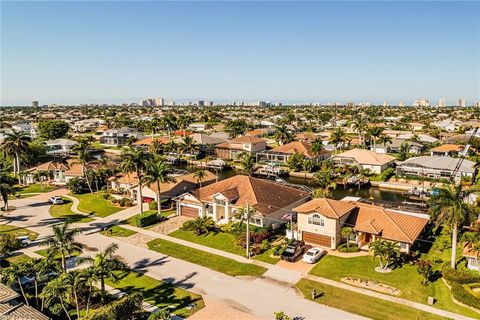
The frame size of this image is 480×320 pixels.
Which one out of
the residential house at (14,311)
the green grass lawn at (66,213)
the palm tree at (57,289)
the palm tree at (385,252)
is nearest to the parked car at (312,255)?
the palm tree at (385,252)

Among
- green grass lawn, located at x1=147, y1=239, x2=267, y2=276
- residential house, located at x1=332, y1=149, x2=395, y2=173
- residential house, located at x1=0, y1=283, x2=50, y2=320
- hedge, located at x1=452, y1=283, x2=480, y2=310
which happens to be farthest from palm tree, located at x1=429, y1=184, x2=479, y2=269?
residential house, located at x1=332, y1=149, x2=395, y2=173

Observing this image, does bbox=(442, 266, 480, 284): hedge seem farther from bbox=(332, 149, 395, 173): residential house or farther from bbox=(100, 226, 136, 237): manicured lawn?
bbox=(332, 149, 395, 173): residential house

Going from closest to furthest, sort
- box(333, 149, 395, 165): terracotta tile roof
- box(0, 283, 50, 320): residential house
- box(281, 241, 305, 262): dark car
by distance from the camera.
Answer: box(0, 283, 50, 320): residential house, box(281, 241, 305, 262): dark car, box(333, 149, 395, 165): terracotta tile roof

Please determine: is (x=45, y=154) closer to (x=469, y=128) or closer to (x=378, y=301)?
(x=378, y=301)

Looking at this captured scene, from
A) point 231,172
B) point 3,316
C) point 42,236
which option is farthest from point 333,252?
point 231,172

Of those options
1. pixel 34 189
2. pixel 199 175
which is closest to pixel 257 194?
pixel 199 175
